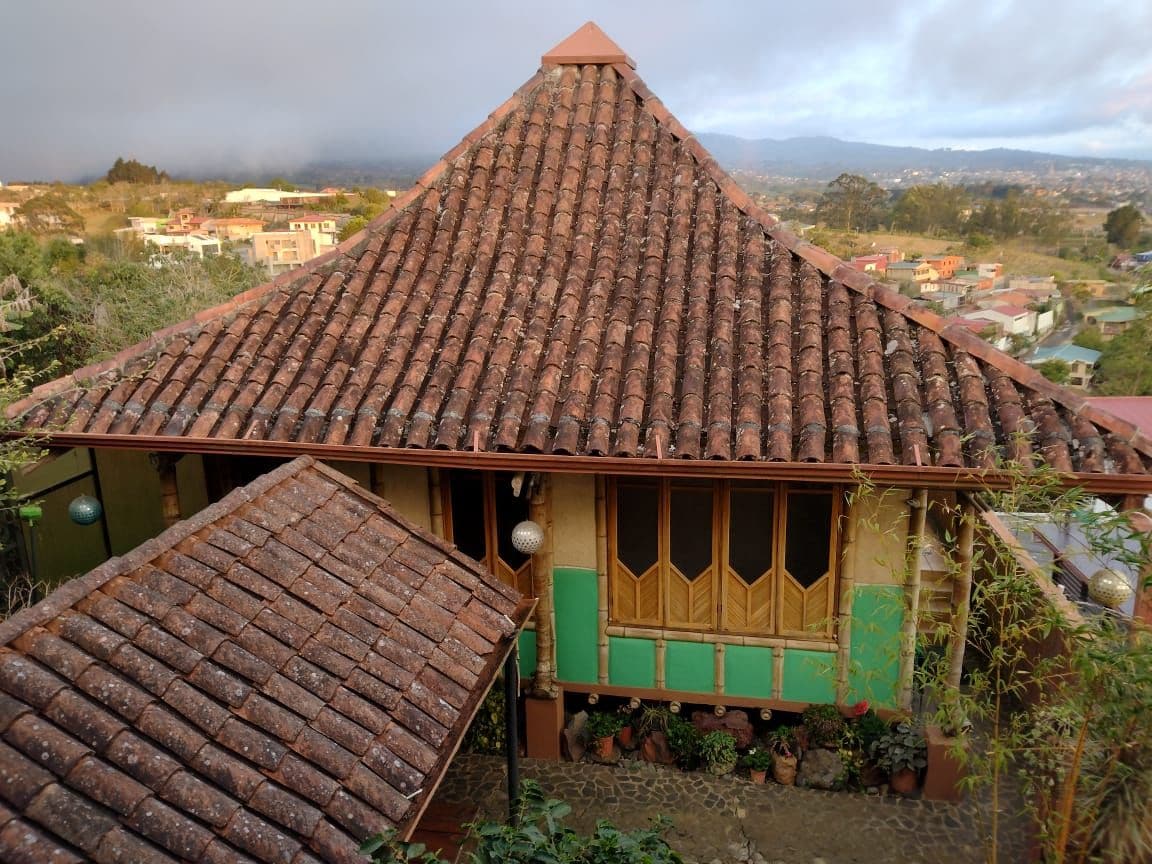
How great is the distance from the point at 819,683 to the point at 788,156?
152641 millimetres

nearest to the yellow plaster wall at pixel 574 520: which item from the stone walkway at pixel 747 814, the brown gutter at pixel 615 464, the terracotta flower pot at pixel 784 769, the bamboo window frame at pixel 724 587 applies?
the bamboo window frame at pixel 724 587

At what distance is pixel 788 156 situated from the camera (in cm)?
14462

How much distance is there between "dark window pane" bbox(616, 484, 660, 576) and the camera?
7.05 m

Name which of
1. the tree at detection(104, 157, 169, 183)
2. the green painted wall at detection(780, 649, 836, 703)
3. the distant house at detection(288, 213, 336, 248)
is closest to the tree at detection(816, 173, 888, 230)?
the distant house at detection(288, 213, 336, 248)

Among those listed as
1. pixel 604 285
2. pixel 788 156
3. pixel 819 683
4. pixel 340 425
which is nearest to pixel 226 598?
pixel 340 425

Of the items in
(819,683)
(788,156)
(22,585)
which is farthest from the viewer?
(788,156)

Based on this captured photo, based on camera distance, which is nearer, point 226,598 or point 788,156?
point 226,598

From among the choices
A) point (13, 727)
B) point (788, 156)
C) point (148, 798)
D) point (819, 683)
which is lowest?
point (819, 683)

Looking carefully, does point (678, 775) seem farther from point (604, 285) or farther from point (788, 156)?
point (788, 156)

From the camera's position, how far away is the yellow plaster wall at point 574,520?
23.0 ft

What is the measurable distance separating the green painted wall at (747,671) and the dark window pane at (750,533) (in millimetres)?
662

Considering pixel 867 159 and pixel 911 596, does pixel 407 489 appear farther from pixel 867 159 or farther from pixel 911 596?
pixel 867 159

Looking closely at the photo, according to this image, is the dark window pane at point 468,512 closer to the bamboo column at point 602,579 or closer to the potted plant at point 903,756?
the bamboo column at point 602,579

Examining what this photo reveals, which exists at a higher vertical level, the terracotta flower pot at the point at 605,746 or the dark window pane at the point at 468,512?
the dark window pane at the point at 468,512
